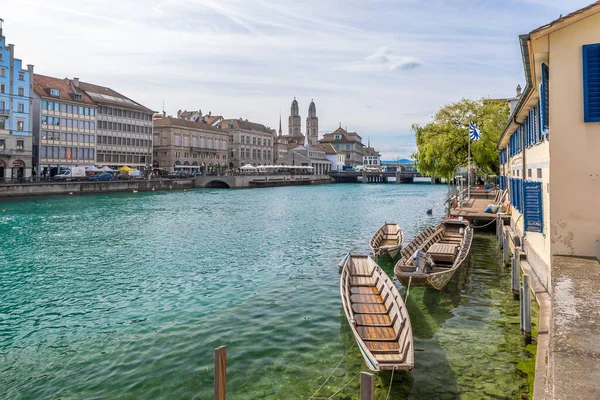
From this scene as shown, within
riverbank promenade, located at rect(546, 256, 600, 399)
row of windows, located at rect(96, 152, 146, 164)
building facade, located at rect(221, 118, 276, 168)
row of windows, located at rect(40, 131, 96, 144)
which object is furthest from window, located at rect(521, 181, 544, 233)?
building facade, located at rect(221, 118, 276, 168)

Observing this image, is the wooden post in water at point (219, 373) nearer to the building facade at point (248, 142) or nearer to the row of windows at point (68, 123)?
the row of windows at point (68, 123)

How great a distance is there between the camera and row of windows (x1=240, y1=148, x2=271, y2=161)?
145462 millimetres

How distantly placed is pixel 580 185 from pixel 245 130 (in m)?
137

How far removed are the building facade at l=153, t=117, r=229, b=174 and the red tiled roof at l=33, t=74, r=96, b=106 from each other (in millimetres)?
23618

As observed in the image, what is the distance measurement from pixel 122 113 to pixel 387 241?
8833 centimetres

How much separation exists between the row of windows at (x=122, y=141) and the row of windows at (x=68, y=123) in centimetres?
327

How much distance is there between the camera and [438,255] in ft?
68.7

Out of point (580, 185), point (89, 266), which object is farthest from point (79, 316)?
point (580, 185)

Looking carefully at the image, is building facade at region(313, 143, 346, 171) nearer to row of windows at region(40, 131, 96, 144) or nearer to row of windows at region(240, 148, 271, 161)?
row of windows at region(240, 148, 271, 161)

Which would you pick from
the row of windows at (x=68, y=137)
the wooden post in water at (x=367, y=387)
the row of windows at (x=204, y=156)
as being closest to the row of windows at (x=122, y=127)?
the row of windows at (x=68, y=137)

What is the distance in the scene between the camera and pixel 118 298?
59.0 feet

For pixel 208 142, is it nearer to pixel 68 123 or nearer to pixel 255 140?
pixel 255 140

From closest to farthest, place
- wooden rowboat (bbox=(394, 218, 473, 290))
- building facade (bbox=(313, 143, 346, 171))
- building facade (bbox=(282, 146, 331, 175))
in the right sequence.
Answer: wooden rowboat (bbox=(394, 218, 473, 290)) < building facade (bbox=(282, 146, 331, 175)) < building facade (bbox=(313, 143, 346, 171))

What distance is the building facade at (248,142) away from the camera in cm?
14288
